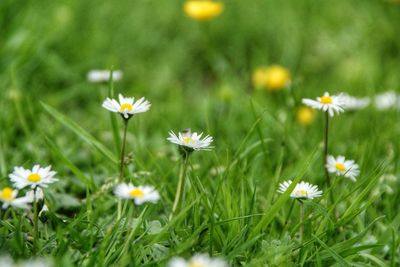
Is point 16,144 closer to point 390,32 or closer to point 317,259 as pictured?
point 317,259

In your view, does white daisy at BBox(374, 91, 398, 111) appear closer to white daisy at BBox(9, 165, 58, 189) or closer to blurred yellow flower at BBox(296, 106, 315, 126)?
blurred yellow flower at BBox(296, 106, 315, 126)

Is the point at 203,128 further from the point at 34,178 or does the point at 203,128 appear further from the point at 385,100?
the point at 34,178

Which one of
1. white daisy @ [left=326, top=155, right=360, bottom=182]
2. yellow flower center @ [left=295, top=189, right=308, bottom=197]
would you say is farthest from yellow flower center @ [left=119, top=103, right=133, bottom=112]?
white daisy @ [left=326, top=155, right=360, bottom=182]

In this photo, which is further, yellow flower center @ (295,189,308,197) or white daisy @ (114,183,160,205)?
yellow flower center @ (295,189,308,197)

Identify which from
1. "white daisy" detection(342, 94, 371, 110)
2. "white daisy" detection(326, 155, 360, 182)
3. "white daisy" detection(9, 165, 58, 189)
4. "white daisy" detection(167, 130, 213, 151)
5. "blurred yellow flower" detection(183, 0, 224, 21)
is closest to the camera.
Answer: "white daisy" detection(9, 165, 58, 189)

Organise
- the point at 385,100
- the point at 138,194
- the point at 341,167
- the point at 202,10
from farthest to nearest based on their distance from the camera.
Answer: the point at 202,10 < the point at 385,100 < the point at 341,167 < the point at 138,194

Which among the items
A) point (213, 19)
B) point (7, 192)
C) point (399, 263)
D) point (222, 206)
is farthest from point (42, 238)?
point (213, 19)

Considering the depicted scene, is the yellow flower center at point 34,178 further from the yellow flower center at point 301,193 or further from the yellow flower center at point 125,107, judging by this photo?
the yellow flower center at point 301,193

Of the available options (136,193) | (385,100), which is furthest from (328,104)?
(385,100)
